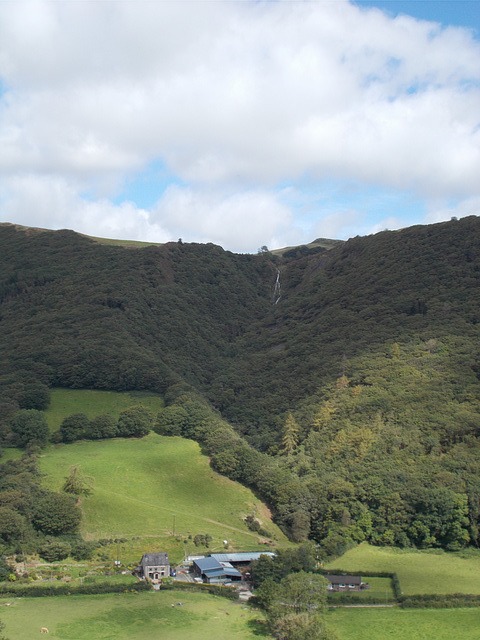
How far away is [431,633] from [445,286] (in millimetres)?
72116

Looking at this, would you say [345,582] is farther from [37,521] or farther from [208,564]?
[37,521]

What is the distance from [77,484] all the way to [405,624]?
37.3 meters

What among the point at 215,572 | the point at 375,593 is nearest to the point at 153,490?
the point at 215,572

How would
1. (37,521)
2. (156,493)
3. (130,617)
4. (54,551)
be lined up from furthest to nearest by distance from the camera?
(156,493) < (37,521) < (54,551) < (130,617)

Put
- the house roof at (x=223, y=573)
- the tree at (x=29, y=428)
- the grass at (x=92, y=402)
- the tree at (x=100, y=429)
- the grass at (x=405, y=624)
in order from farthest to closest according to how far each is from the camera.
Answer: the grass at (x=92, y=402)
the tree at (x=100, y=429)
the tree at (x=29, y=428)
the house roof at (x=223, y=573)
the grass at (x=405, y=624)

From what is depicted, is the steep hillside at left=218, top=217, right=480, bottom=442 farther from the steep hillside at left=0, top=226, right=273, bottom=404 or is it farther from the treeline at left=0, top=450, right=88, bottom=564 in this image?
the treeline at left=0, top=450, right=88, bottom=564

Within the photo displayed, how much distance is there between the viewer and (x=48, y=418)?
307 ft

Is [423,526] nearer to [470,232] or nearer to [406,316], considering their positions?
[406,316]

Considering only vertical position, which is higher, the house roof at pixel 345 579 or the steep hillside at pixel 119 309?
the steep hillside at pixel 119 309

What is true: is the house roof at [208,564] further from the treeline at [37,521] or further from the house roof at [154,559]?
the treeline at [37,521]

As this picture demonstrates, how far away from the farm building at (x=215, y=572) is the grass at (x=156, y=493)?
16.0ft

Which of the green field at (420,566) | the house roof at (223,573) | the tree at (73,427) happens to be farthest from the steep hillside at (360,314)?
the house roof at (223,573)

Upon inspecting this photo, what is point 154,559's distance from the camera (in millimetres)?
56000

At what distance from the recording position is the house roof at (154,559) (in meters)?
55.6
